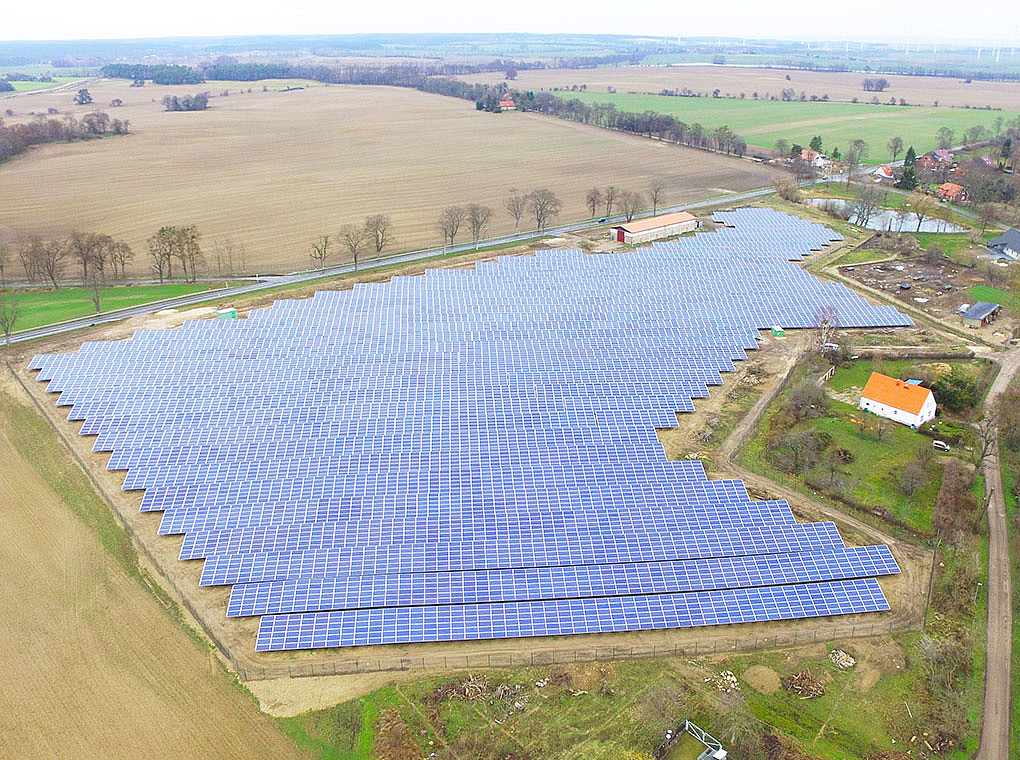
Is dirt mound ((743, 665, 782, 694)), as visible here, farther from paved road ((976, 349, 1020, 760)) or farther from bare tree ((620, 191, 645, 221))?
bare tree ((620, 191, 645, 221))

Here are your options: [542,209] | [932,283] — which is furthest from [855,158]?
[542,209]

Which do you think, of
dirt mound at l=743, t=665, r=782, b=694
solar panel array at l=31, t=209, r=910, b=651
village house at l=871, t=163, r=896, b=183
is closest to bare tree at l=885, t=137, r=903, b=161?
village house at l=871, t=163, r=896, b=183

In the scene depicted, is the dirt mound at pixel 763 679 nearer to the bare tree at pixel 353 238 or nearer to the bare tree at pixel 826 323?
the bare tree at pixel 826 323

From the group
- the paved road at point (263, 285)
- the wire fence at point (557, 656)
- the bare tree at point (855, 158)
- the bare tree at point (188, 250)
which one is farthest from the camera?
the bare tree at point (855, 158)

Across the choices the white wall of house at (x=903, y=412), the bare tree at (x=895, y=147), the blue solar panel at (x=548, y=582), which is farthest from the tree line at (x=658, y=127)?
the blue solar panel at (x=548, y=582)

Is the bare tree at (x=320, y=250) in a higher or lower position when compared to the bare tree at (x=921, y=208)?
lower
